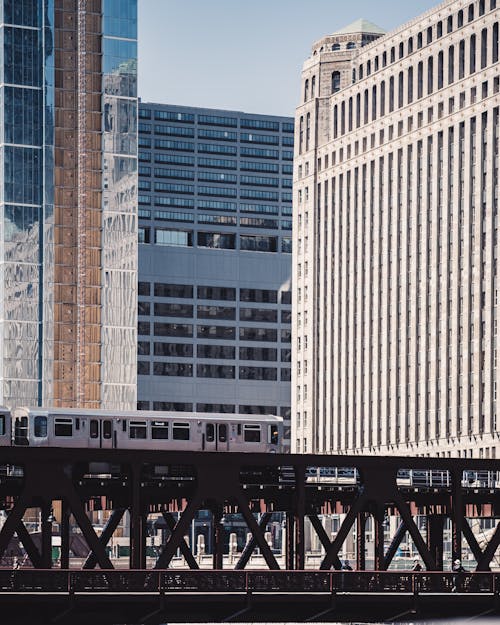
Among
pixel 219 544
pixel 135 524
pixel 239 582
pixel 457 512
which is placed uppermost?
pixel 135 524

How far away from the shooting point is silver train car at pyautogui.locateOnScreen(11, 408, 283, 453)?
98812 mm

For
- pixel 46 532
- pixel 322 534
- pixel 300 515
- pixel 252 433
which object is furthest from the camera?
pixel 252 433

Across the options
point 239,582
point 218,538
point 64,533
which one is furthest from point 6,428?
point 239,582

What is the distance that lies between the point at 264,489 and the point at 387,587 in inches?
548

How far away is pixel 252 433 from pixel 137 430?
7.02 m

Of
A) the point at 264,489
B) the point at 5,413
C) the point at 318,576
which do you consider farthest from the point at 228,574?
the point at 5,413

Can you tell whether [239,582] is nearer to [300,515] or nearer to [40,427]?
[300,515]

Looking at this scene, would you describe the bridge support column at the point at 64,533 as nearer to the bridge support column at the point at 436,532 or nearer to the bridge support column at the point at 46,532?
the bridge support column at the point at 46,532

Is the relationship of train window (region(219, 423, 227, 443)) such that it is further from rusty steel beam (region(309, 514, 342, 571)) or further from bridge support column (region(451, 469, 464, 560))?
bridge support column (region(451, 469, 464, 560))

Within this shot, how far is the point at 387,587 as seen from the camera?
277 feet

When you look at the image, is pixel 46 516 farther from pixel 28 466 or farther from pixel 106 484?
pixel 106 484

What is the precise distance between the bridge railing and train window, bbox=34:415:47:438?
18.7m

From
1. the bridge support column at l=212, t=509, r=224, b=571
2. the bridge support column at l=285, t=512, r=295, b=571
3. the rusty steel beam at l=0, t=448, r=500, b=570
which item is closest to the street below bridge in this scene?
the rusty steel beam at l=0, t=448, r=500, b=570

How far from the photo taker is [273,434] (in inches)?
4048
